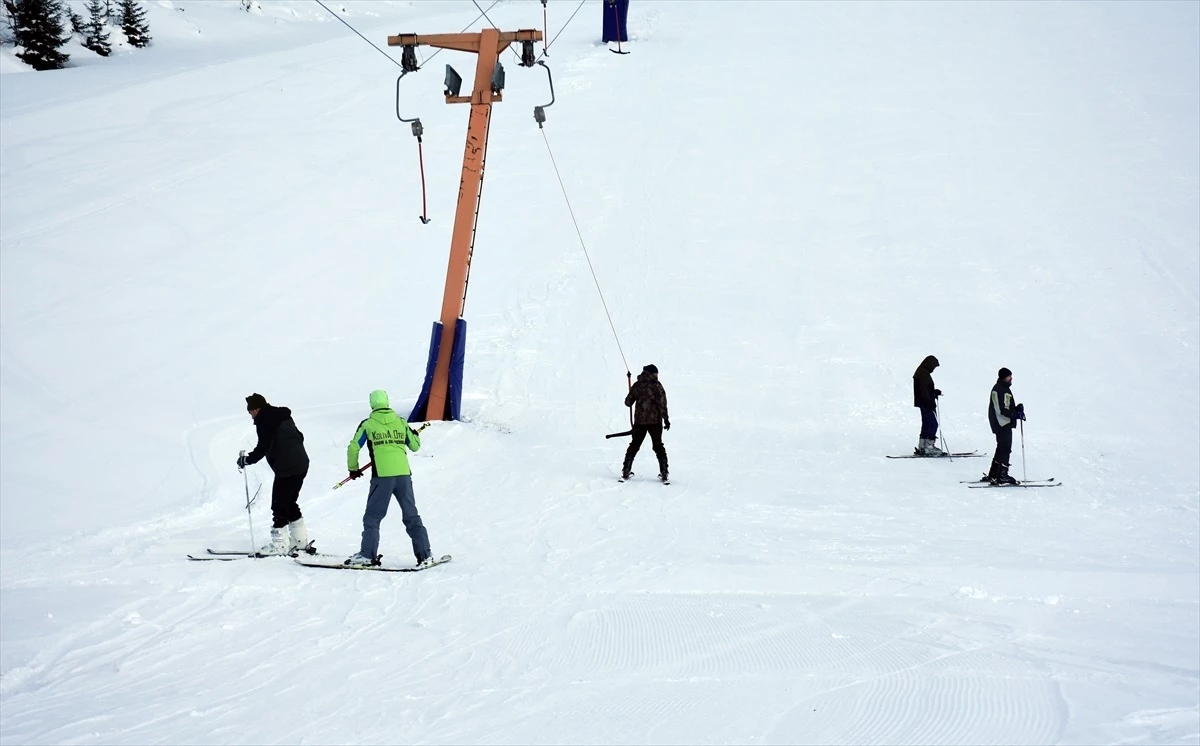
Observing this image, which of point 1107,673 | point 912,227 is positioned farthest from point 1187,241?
point 1107,673

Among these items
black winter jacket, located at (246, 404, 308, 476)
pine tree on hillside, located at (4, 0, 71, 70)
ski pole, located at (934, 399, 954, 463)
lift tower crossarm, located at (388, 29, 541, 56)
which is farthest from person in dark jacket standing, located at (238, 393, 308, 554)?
pine tree on hillside, located at (4, 0, 71, 70)

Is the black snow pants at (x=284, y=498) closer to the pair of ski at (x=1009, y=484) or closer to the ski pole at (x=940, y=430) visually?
the pair of ski at (x=1009, y=484)

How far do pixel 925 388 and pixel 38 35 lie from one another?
98.9ft

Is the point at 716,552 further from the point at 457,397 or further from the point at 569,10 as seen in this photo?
the point at 569,10

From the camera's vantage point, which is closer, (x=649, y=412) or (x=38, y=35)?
(x=649, y=412)

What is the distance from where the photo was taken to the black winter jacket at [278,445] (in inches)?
348

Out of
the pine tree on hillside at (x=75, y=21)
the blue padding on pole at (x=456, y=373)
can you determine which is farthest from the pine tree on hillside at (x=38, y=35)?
the blue padding on pole at (x=456, y=373)

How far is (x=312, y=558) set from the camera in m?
8.78

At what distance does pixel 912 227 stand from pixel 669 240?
471 cm

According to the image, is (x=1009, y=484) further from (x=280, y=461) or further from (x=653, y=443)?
(x=280, y=461)

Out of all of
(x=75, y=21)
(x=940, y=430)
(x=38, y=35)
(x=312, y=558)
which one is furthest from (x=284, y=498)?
(x=75, y=21)

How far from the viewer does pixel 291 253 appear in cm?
1950

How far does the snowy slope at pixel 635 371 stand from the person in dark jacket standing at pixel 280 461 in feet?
1.34

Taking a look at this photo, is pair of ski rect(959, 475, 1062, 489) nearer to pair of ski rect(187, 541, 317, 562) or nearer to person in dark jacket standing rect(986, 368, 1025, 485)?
person in dark jacket standing rect(986, 368, 1025, 485)
